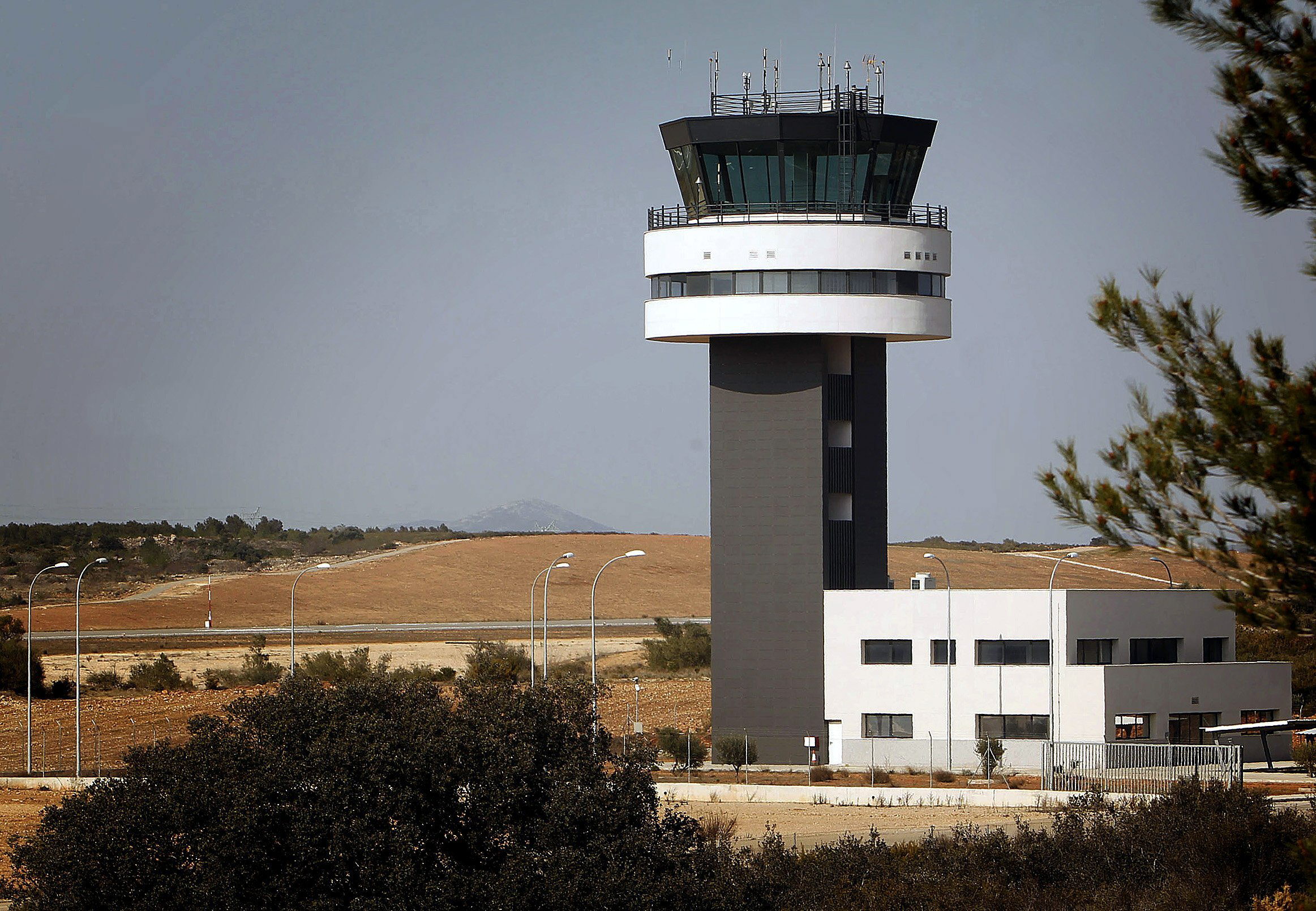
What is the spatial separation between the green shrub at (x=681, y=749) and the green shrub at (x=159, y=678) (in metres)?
30.6

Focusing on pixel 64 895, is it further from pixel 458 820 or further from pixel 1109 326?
pixel 1109 326

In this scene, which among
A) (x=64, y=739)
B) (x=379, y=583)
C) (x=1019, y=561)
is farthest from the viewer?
(x=1019, y=561)

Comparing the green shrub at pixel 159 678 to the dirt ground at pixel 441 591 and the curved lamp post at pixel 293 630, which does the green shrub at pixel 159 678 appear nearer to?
the curved lamp post at pixel 293 630

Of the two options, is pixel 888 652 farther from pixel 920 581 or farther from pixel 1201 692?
pixel 1201 692

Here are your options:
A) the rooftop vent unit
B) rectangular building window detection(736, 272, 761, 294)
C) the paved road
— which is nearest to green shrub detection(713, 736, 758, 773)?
the rooftop vent unit

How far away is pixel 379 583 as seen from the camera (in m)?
135

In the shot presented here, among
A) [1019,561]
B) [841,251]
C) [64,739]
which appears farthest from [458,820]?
[1019,561]

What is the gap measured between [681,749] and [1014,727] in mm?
10699

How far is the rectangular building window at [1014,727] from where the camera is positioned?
159ft

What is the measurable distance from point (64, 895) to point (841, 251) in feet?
108

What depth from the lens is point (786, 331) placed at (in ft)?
162

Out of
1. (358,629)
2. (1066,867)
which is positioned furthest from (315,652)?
(1066,867)

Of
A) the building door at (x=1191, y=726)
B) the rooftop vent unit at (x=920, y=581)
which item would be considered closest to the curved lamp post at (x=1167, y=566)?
the building door at (x=1191, y=726)

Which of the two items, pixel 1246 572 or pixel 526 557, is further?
pixel 526 557
